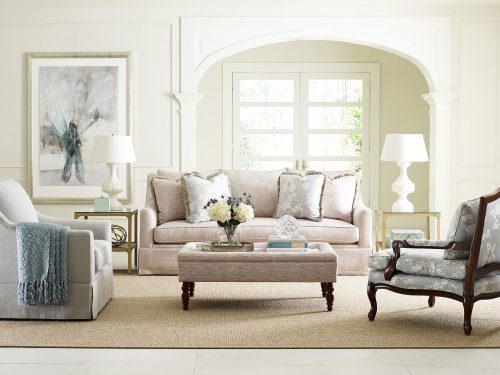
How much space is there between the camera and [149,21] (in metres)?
7.81

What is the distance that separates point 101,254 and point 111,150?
2.23 m

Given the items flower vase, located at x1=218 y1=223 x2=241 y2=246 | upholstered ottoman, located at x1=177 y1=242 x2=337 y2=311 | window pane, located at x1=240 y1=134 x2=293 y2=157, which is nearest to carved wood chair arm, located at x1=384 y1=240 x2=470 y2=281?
upholstered ottoman, located at x1=177 y1=242 x2=337 y2=311

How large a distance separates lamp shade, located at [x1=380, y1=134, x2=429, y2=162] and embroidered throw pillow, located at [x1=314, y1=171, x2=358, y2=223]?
0.49m

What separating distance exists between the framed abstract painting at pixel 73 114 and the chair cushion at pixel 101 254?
2.67 meters

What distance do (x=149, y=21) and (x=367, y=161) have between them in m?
3.53

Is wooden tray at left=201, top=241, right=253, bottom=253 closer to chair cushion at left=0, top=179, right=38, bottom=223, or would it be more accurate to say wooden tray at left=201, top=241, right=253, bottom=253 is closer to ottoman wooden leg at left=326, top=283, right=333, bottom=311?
ottoman wooden leg at left=326, top=283, right=333, bottom=311

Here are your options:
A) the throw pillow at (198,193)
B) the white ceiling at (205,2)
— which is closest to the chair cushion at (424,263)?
the throw pillow at (198,193)

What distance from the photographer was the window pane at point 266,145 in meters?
9.83

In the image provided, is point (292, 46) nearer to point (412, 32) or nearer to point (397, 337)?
point (412, 32)

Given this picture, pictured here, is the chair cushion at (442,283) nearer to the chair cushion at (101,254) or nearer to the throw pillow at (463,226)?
the throw pillow at (463,226)

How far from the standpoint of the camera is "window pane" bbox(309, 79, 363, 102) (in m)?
9.77

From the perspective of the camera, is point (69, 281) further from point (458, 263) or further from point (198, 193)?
point (458, 263)

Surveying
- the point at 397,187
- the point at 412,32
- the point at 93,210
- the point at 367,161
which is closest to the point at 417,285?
the point at 397,187

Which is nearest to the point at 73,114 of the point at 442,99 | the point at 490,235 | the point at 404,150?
the point at 404,150
